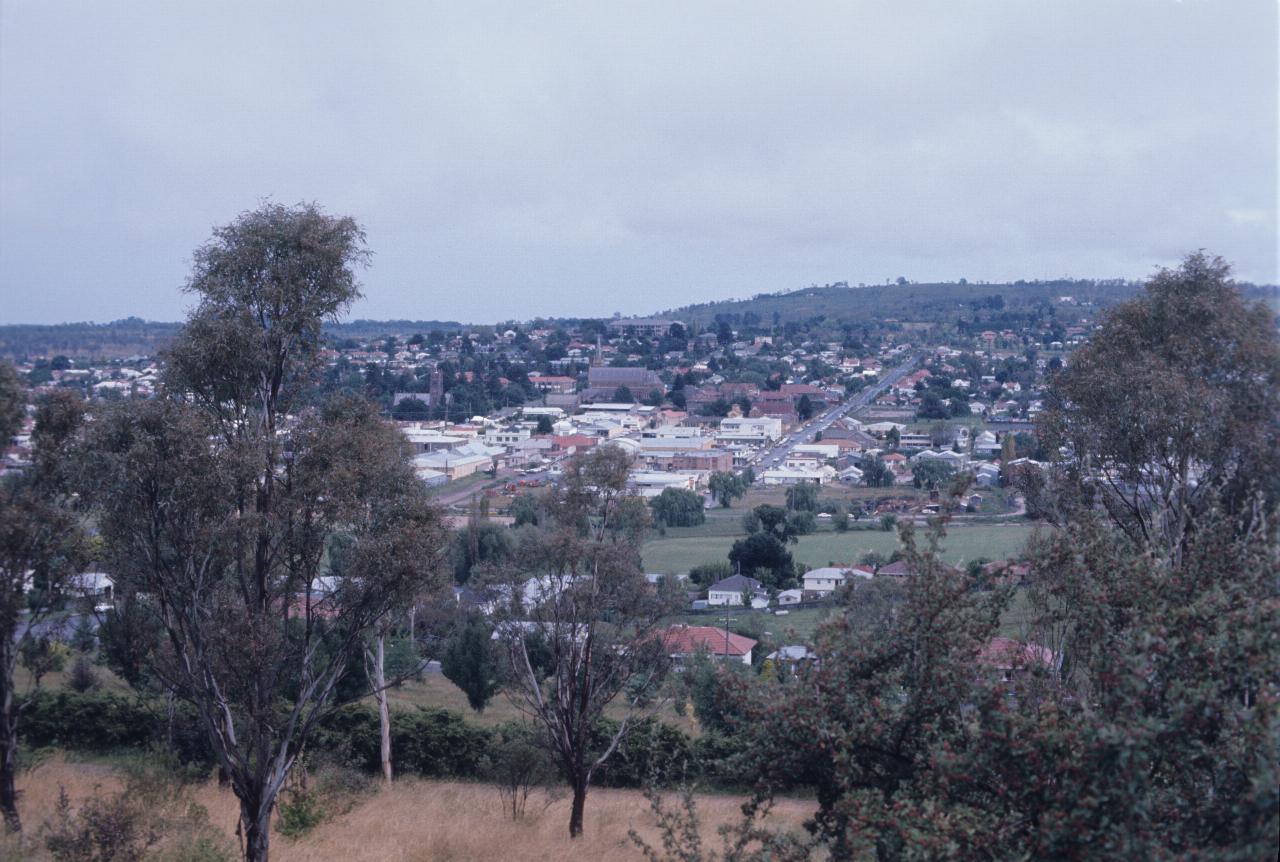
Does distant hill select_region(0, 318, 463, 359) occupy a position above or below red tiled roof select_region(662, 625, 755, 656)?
above

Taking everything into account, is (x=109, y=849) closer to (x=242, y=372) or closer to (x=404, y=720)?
(x=242, y=372)

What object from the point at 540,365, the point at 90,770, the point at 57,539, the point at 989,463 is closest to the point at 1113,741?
the point at 57,539

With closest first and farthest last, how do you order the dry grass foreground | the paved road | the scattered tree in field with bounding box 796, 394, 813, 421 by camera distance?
the dry grass foreground → the paved road → the scattered tree in field with bounding box 796, 394, 813, 421

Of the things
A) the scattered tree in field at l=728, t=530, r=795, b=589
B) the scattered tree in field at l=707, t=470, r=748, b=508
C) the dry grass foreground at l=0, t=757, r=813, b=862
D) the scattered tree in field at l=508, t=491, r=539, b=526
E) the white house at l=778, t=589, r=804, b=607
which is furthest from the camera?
the scattered tree in field at l=707, t=470, r=748, b=508

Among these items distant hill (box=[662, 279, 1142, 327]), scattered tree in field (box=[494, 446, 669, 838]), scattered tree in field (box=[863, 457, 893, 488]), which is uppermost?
distant hill (box=[662, 279, 1142, 327])

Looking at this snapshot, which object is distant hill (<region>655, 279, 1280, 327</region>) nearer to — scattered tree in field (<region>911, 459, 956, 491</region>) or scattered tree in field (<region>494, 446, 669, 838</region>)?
scattered tree in field (<region>911, 459, 956, 491</region>)

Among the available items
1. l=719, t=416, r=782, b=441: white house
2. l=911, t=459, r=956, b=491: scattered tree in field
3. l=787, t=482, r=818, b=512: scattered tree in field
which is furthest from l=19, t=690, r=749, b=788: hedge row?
l=719, t=416, r=782, b=441: white house
